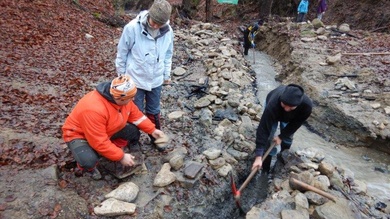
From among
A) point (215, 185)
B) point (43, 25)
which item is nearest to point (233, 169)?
point (215, 185)

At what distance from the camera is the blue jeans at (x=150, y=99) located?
3516mm

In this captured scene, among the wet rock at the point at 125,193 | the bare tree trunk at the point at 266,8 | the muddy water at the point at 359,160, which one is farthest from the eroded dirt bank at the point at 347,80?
the bare tree trunk at the point at 266,8

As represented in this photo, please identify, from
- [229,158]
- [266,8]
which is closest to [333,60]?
[229,158]

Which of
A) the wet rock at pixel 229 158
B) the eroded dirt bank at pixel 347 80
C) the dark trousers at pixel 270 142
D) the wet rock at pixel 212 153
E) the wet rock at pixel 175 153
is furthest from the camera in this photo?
the eroded dirt bank at pixel 347 80

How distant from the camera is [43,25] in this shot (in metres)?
8.30

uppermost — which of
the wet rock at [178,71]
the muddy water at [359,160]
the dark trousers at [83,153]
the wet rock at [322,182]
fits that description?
the dark trousers at [83,153]

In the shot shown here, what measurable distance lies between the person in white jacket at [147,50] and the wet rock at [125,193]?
106 cm

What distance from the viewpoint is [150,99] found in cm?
363

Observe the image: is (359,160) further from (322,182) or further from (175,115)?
(175,115)

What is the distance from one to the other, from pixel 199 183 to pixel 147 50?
1.82 m

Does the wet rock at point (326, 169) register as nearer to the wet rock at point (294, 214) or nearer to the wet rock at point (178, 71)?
the wet rock at point (294, 214)

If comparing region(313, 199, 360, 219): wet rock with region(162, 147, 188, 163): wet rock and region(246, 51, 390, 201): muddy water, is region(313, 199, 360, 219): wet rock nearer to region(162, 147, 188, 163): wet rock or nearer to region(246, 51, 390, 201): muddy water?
region(246, 51, 390, 201): muddy water

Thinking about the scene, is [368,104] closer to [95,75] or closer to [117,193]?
[117,193]

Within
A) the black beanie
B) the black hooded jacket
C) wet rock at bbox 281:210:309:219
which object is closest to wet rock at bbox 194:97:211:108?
the black hooded jacket
